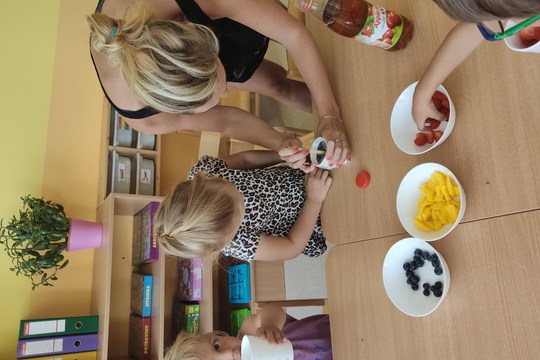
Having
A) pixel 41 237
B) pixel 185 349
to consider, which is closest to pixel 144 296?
pixel 41 237

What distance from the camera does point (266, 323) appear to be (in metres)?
1.18

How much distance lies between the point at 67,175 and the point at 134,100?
1.27 metres

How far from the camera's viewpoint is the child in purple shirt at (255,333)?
122 centimetres

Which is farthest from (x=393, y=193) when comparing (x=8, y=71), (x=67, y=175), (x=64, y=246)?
(x=8, y=71)

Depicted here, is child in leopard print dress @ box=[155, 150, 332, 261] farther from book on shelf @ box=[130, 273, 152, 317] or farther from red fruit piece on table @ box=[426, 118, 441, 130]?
book on shelf @ box=[130, 273, 152, 317]

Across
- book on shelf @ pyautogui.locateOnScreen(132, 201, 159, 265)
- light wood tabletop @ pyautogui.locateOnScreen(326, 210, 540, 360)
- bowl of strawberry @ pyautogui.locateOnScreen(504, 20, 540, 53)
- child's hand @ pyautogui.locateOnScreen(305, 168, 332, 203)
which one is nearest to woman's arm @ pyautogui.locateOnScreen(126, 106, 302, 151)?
child's hand @ pyautogui.locateOnScreen(305, 168, 332, 203)

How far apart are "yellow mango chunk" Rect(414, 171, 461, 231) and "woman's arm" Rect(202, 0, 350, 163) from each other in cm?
25

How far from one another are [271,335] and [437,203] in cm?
51

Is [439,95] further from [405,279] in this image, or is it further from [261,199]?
[261,199]

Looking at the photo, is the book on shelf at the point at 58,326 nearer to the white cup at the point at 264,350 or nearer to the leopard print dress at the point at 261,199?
the leopard print dress at the point at 261,199

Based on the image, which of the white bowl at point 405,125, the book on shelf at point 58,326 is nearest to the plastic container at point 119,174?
the book on shelf at point 58,326

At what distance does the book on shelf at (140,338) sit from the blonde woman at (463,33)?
1.51 m

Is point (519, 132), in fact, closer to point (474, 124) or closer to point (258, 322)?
point (474, 124)

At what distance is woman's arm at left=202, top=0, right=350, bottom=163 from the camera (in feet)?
3.05
